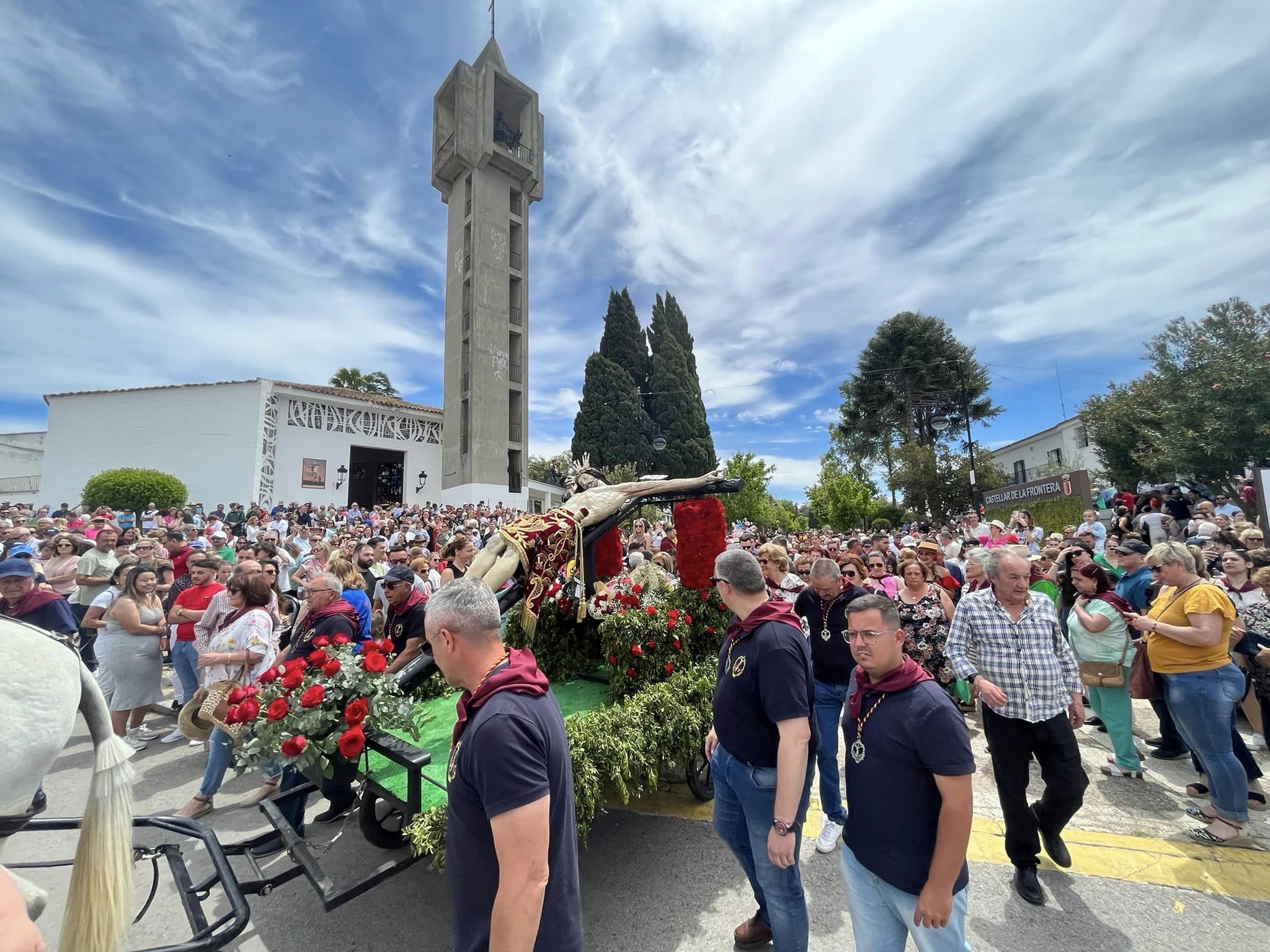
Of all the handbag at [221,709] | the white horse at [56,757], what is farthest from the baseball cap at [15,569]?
the white horse at [56,757]

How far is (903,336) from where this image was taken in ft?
119

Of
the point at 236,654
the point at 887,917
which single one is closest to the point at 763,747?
the point at 887,917

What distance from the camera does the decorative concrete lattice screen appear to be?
23.3m

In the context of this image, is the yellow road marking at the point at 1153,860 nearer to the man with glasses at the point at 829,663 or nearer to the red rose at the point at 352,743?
the man with glasses at the point at 829,663

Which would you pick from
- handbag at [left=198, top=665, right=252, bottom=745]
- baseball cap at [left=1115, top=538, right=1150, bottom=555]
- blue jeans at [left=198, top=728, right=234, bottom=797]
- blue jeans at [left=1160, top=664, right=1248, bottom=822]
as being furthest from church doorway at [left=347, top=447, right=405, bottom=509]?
blue jeans at [left=1160, top=664, right=1248, bottom=822]

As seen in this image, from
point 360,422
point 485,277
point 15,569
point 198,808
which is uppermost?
point 485,277

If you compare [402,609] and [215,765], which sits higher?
[402,609]

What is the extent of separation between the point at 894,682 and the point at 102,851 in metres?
2.45

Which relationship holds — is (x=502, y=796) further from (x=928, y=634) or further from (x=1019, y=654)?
(x=928, y=634)

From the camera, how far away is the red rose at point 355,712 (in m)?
2.90

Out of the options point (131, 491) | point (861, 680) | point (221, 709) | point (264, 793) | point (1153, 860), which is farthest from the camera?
point (131, 491)

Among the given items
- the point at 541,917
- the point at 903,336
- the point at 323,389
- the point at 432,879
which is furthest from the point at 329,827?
the point at 903,336

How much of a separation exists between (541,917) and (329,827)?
11.3 feet

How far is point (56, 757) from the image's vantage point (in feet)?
4.36
